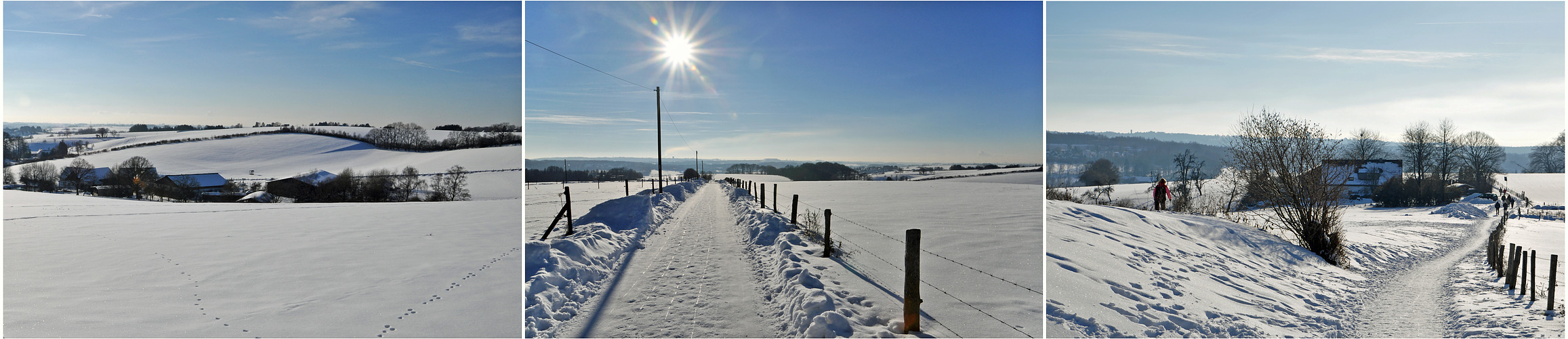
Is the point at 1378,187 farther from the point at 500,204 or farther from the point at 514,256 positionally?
the point at 500,204

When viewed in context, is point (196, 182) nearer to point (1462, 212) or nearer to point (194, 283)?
point (194, 283)

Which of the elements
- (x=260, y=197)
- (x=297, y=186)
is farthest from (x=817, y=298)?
(x=297, y=186)

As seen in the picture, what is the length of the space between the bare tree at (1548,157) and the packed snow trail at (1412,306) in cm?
254

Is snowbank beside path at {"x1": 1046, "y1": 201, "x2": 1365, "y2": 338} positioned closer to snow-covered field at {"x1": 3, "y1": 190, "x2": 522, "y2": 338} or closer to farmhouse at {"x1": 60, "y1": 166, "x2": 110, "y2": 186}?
snow-covered field at {"x1": 3, "y1": 190, "x2": 522, "y2": 338}

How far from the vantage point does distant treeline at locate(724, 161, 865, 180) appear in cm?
7569

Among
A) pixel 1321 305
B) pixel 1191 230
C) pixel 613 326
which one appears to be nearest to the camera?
pixel 613 326

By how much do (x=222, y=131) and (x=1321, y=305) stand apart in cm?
10989

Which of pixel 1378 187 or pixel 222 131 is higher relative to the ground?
pixel 222 131

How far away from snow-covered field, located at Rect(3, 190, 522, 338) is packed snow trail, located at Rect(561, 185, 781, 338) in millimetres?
1217

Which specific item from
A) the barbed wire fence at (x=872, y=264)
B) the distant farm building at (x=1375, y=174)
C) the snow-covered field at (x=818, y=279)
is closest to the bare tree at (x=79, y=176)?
the snow-covered field at (x=818, y=279)

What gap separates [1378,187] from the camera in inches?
1096

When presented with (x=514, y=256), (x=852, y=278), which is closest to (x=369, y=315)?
(x=514, y=256)

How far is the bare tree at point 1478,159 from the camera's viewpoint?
70.9 feet

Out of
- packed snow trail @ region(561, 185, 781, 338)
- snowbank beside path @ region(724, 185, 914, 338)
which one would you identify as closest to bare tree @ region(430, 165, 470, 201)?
packed snow trail @ region(561, 185, 781, 338)
